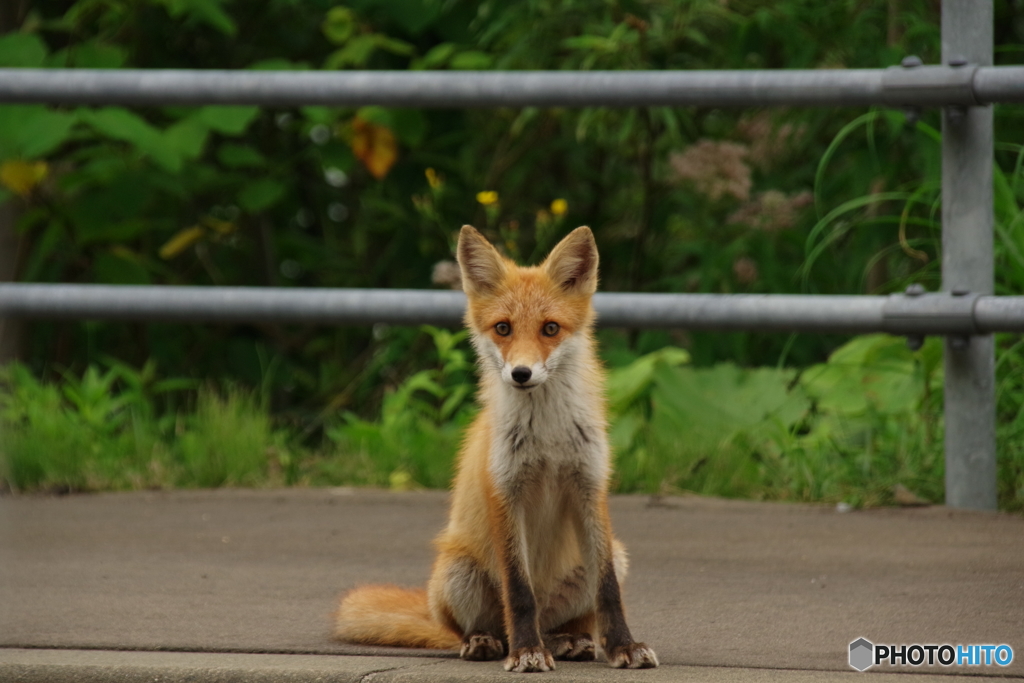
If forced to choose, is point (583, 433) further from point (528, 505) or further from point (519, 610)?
point (519, 610)

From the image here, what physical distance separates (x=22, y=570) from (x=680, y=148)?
3.34 metres

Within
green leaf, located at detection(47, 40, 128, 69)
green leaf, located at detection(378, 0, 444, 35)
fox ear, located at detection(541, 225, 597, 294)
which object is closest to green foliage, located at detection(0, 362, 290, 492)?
green leaf, located at detection(47, 40, 128, 69)

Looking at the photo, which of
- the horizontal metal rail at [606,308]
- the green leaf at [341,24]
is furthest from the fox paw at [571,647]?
the green leaf at [341,24]

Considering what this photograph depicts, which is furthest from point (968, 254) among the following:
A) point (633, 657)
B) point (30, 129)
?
point (30, 129)

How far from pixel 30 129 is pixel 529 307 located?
10.2 ft

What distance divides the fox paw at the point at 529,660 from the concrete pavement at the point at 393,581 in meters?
0.04

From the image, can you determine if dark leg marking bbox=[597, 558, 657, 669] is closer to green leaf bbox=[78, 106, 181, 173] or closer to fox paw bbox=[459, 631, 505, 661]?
fox paw bbox=[459, 631, 505, 661]

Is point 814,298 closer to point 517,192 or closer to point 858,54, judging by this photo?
point 858,54

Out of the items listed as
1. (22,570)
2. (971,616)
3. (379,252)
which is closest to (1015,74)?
(971,616)

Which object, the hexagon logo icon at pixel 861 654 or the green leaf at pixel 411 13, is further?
the green leaf at pixel 411 13

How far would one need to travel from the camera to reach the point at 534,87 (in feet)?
12.9

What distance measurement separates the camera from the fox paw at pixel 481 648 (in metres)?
2.49

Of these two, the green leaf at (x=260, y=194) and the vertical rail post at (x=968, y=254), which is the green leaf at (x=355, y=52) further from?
the vertical rail post at (x=968, y=254)

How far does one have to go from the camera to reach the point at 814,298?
3.63m
